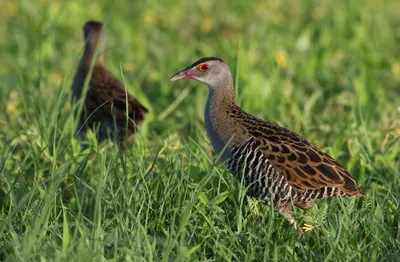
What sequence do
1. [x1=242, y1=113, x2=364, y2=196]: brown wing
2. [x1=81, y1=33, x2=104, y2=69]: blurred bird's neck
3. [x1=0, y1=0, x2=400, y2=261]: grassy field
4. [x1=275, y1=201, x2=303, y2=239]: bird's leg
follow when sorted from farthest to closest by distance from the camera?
[x1=81, y1=33, x2=104, y2=69]: blurred bird's neck < [x1=242, y1=113, x2=364, y2=196]: brown wing < [x1=275, y1=201, x2=303, y2=239]: bird's leg < [x1=0, y1=0, x2=400, y2=261]: grassy field

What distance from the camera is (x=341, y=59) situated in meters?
9.05

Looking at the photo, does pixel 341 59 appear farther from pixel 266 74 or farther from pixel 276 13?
pixel 276 13

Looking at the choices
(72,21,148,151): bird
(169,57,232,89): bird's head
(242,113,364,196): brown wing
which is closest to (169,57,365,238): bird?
(242,113,364,196): brown wing

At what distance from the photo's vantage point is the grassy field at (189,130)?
448 cm

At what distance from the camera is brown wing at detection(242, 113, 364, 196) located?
511 centimetres

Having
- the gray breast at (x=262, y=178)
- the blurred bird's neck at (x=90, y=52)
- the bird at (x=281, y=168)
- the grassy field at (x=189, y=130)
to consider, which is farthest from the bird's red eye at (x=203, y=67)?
the blurred bird's neck at (x=90, y=52)

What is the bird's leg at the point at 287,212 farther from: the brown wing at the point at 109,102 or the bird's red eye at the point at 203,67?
the brown wing at the point at 109,102

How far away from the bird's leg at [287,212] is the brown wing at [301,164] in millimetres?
130

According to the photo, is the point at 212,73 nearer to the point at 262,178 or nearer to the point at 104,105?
the point at 262,178

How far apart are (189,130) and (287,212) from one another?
2.17 meters

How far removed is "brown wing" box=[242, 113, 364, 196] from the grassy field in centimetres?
14

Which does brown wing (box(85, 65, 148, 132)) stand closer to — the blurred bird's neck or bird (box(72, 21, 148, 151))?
bird (box(72, 21, 148, 151))

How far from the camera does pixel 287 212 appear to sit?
5.13 metres

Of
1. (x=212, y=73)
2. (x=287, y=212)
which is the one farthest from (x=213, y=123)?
(x=287, y=212)
